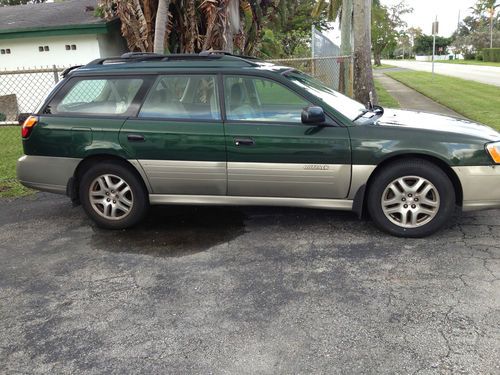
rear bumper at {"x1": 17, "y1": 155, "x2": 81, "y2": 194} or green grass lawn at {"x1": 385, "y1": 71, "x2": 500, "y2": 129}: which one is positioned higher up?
rear bumper at {"x1": 17, "y1": 155, "x2": 81, "y2": 194}

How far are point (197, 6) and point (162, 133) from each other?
7.12 meters

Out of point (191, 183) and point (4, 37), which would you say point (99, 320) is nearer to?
point (191, 183)

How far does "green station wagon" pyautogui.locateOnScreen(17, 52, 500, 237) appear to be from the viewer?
167 inches

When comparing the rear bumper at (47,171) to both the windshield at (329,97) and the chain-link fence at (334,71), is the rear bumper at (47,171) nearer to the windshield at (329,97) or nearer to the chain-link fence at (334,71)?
the windshield at (329,97)

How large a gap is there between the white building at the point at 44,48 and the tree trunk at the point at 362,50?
263 inches

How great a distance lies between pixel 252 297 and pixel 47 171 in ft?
8.97

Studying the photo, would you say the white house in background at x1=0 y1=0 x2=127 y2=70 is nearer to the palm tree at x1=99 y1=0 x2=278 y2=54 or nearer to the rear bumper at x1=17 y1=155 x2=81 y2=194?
the palm tree at x1=99 y1=0 x2=278 y2=54

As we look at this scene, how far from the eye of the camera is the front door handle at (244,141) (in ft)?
14.6

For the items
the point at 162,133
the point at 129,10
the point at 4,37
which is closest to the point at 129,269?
the point at 162,133

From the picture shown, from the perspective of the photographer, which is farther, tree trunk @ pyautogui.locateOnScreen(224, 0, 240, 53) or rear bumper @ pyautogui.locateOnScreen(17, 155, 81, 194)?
tree trunk @ pyautogui.locateOnScreen(224, 0, 240, 53)

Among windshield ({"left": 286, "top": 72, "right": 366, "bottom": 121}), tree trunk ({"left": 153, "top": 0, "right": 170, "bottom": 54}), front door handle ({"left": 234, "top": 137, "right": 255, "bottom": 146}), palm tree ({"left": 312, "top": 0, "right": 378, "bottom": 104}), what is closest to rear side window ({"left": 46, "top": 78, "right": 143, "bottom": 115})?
front door handle ({"left": 234, "top": 137, "right": 255, "bottom": 146})

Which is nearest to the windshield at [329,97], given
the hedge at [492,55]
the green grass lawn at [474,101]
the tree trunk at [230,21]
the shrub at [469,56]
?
the tree trunk at [230,21]

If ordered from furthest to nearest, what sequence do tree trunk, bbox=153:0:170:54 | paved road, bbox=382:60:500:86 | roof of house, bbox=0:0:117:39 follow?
paved road, bbox=382:60:500:86 < roof of house, bbox=0:0:117:39 < tree trunk, bbox=153:0:170:54

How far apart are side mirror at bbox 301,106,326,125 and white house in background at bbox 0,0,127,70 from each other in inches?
408
